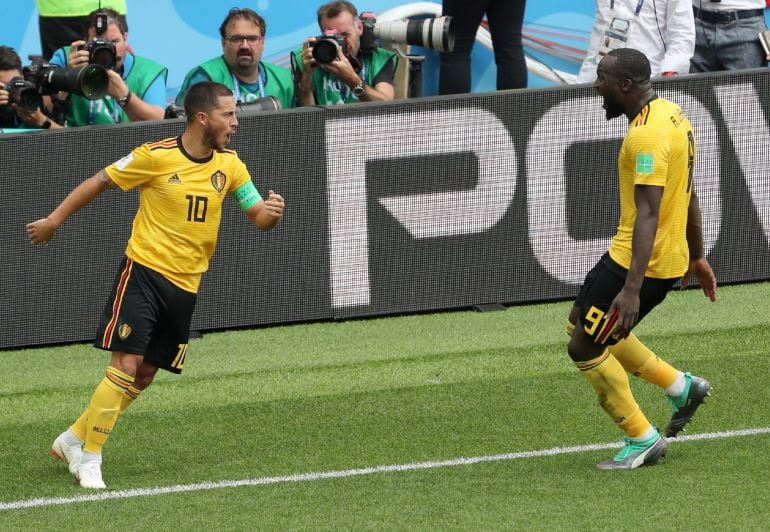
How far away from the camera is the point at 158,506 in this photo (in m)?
6.18

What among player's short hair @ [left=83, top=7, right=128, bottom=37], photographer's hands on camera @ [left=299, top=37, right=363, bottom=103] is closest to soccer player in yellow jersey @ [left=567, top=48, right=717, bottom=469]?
photographer's hands on camera @ [left=299, top=37, right=363, bottom=103]

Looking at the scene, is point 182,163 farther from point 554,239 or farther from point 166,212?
point 554,239

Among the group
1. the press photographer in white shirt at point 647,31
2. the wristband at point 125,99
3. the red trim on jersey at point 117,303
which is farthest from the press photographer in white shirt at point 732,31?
the red trim on jersey at point 117,303

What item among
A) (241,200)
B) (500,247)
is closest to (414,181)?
(500,247)

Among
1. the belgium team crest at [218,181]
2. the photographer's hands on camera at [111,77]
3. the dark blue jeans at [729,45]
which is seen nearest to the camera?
the belgium team crest at [218,181]

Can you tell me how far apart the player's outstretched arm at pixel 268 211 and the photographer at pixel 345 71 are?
3.57 metres

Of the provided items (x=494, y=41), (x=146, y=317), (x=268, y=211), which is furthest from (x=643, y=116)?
(x=494, y=41)

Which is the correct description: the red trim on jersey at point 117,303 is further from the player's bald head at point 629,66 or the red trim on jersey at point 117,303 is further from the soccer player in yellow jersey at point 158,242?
the player's bald head at point 629,66

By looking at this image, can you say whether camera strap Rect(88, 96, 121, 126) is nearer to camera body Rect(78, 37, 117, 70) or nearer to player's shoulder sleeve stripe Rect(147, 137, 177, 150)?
camera body Rect(78, 37, 117, 70)

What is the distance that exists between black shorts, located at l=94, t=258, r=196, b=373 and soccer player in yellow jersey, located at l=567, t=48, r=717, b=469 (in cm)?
178

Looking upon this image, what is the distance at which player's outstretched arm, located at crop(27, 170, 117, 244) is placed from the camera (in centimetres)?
662

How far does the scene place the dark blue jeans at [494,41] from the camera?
11320mm

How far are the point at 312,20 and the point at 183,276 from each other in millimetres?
6507

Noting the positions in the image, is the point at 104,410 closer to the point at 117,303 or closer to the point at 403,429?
the point at 117,303
